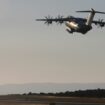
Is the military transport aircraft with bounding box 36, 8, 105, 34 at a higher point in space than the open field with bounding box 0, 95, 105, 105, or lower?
higher

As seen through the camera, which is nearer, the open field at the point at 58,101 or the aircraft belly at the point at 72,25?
the open field at the point at 58,101

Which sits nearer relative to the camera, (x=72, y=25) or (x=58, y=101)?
(x=58, y=101)

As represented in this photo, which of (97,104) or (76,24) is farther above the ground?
(76,24)

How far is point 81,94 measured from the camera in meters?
125

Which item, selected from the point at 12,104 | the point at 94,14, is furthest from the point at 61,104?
the point at 94,14

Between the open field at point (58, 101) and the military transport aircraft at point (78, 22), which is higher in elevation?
the military transport aircraft at point (78, 22)

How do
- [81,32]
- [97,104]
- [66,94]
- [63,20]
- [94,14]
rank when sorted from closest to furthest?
[97,104], [81,32], [94,14], [63,20], [66,94]

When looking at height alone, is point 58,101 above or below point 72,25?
below

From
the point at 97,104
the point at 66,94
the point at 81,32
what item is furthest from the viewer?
the point at 66,94

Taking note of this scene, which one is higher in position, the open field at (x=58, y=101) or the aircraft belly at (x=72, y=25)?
the aircraft belly at (x=72, y=25)

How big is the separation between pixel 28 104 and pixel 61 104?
6.52m

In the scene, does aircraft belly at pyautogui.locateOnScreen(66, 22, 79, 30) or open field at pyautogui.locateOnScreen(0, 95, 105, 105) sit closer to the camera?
open field at pyautogui.locateOnScreen(0, 95, 105, 105)

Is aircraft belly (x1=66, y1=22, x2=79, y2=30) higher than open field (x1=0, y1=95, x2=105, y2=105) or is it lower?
higher

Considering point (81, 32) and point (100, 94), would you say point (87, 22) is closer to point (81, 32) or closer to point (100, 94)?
point (81, 32)
